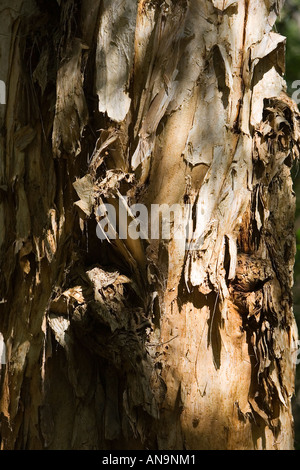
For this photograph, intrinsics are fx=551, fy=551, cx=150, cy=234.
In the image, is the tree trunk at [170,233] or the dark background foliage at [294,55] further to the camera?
the dark background foliage at [294,55]

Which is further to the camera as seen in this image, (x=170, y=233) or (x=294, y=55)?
(x=294, y=55)

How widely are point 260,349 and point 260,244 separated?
0.83ft

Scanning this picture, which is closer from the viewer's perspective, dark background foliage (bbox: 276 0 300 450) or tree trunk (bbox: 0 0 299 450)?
tree trunk (bbox: 0 0 299 450)

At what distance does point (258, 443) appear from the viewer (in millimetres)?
1312

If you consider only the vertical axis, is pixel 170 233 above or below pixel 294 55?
below

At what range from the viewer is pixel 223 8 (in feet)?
4.42

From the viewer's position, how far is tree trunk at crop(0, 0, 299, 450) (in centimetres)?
129

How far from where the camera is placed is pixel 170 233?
1.31 meters

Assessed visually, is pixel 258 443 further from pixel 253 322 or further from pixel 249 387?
pixel 253 322

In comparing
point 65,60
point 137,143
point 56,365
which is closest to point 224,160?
point 137,143

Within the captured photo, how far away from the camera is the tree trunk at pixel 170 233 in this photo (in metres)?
1.29

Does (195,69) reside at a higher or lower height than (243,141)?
higher
